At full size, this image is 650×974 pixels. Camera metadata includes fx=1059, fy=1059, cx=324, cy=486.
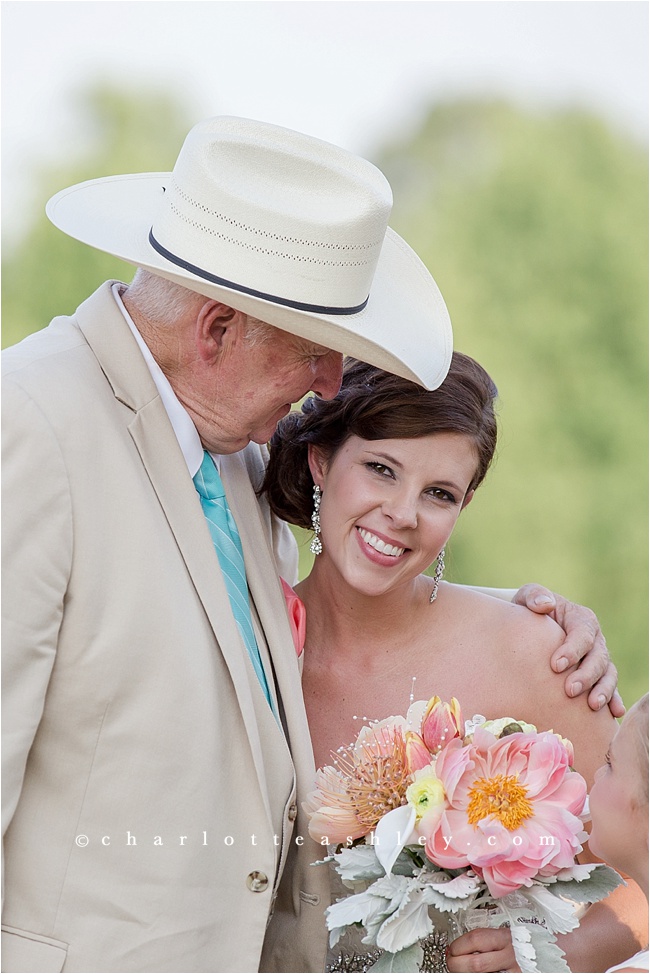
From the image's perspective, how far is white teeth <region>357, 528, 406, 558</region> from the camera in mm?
2846

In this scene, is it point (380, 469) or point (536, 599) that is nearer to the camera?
point (380, 469)

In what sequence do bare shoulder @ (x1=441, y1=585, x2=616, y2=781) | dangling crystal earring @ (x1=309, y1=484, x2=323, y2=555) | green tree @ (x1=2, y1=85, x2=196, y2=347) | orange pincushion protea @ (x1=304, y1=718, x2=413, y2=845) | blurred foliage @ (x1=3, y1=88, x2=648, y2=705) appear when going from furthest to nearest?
1. blurred foliage @ (x1=3, y1=88, x2=648, y2=705)
2. green tree @ (x1=2, y1=85, x2=196, y2=347)
3. dangling crystal earring @ (x1=309, y1=484, x2=323, y2=555)
4. bare shoulder @ (x1=441, y1=585, x2=616, y2=781)
5. orange pincushion protea @ (x1=304, y1=718, x2=413, y2=845)

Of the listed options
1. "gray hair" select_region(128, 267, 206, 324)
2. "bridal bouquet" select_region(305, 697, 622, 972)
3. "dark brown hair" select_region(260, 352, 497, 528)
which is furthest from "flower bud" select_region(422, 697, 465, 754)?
"gray hair" select_region(128, 267, 206, 324)

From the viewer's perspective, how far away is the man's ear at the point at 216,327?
238 cm

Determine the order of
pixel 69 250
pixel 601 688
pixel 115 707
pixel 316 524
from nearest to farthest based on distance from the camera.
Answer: pixel 115 707 < pixel 601 688 < pixel 316 524 < pixel 69 250

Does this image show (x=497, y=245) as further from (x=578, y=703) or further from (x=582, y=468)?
(x=578, y=703)

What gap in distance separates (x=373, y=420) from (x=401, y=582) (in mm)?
458

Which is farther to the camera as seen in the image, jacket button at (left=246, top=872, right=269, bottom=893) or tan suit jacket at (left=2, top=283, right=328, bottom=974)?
jacket button at (left=246, top=872, right=269, bottom=893)

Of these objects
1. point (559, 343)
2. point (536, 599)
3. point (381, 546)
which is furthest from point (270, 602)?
point (559, 343)

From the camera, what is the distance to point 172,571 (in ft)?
7.30

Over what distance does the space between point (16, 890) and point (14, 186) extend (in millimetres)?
9116

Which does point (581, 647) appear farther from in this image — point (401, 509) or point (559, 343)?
point (559, 343)

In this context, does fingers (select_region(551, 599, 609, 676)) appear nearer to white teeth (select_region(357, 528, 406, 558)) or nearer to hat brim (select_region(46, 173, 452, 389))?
white teeth (select_region(357, 528, 406, 558))

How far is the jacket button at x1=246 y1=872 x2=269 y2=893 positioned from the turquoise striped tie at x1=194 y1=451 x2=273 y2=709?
38 cm
